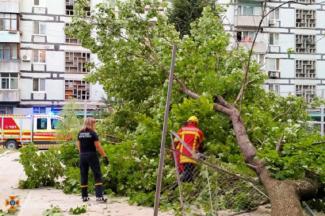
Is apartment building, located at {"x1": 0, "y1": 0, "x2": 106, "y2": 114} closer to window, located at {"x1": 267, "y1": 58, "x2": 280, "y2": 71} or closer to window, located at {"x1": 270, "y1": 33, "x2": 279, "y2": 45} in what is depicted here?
window, located at {"x1": 267, "y1": 58, "x2": 280, "y2": 71}

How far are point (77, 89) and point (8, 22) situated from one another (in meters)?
6.55

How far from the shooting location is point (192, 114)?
9898 mm

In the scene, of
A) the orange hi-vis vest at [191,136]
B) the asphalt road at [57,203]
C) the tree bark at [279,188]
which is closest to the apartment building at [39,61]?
the asphalt road at [57,203]

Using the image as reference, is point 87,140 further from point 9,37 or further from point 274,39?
A: point 274,39

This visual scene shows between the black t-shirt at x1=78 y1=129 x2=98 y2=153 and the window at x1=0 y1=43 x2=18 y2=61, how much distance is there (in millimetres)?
28577

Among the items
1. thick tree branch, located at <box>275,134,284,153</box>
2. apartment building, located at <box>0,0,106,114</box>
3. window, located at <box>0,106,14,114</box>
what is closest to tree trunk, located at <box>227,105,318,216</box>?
thick tree branch, located at <box>275,134,284,153</box>

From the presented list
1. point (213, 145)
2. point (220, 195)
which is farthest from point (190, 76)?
point (220, 195)

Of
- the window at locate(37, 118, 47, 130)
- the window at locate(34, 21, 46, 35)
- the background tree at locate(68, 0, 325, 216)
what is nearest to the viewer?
the background tree at locate(68, 0, 325, 216)

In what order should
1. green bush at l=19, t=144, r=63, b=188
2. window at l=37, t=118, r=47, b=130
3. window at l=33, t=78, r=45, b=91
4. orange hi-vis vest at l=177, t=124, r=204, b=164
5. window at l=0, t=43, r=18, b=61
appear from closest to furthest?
orange hi-vis vest at l=177, t=124, r=204, b=164
green bush at l=19, t=144, r=63, b=188
window at l=37, t=118, r=47, b=130
window at l=0, t=43, r=18, b=61
window at l=33, t=78, r=45, b=91

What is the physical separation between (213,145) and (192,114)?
2.23 ft

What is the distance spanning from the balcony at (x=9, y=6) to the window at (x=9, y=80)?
4.37 metres

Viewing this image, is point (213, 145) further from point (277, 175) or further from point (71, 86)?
point (71, 86)

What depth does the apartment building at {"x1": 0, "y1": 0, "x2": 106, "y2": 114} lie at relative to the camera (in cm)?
3700

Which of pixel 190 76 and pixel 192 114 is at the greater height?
pixel 190 76
